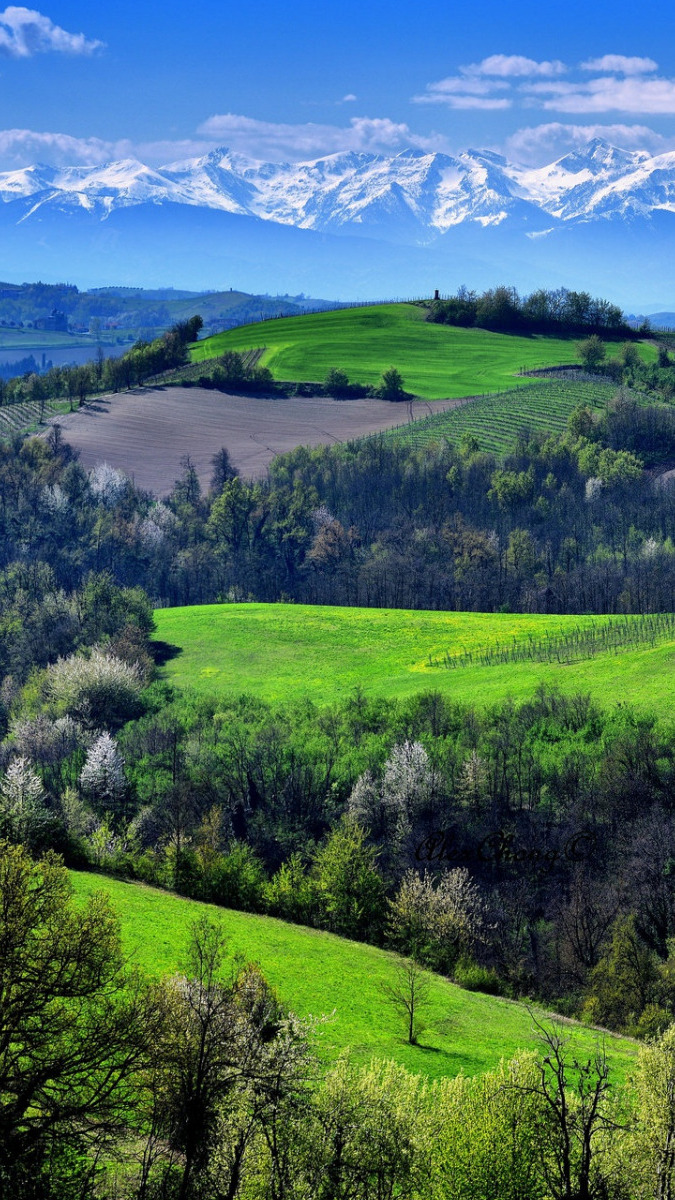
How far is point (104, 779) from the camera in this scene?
109 m

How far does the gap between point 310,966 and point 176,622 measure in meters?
98.8

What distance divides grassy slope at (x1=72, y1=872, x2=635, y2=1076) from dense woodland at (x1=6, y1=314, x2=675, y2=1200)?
317cm

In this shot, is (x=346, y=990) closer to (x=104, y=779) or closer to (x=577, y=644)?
(x=104, y=779)

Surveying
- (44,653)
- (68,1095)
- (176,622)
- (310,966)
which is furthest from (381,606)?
(68,1095)

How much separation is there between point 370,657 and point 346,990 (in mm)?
78411

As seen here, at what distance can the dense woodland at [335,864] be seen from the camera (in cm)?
3625

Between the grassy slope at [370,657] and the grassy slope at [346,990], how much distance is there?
153ft

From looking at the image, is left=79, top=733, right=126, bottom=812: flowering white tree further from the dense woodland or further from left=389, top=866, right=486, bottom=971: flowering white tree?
left=389, top=866, right=486, bottom=971: flowering white tree

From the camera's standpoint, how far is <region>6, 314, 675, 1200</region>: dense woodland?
36.2m

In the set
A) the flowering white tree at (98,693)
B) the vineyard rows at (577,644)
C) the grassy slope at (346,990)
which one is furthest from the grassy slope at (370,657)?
the grassy slope at (346,990)

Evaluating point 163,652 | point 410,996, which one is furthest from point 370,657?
point 410,996

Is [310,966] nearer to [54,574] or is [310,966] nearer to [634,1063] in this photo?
[634,1063]

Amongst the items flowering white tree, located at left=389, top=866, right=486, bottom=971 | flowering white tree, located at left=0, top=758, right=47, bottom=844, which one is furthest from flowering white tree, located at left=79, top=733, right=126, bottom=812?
flowering white tree, located at left=389, top=866, right=486, bottom=971

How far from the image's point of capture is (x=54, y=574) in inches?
7515
